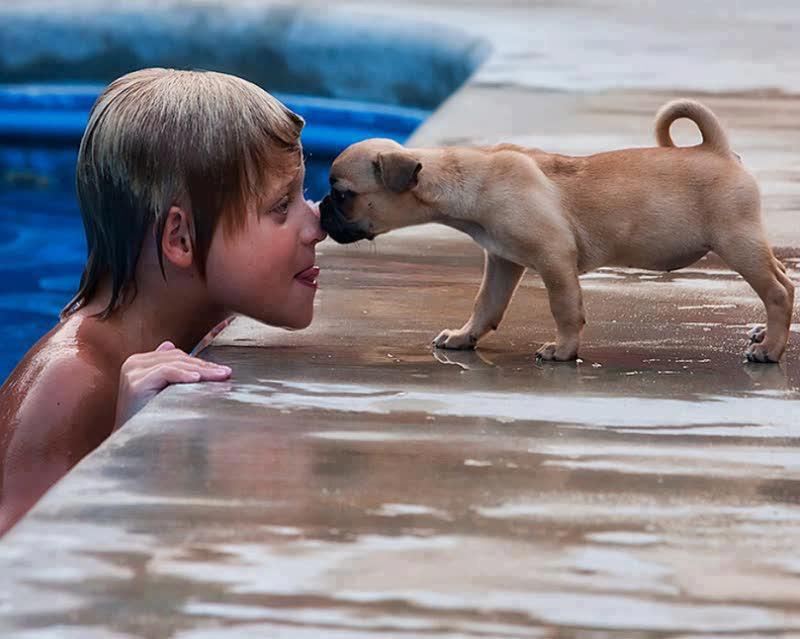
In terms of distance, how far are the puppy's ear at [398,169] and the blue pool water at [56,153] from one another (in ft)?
14.3

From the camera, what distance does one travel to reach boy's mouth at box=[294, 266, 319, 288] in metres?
2.84

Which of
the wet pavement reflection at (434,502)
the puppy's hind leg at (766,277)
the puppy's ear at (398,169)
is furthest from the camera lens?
the puppy's ear at (398,169)

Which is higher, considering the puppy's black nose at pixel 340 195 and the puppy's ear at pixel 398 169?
the puppy's ear at pixel 398 169

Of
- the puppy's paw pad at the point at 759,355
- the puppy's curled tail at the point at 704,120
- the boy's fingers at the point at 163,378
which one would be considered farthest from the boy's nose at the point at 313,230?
the puppy's paw pad at the point at 759,355

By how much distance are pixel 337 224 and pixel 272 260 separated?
0.60ft

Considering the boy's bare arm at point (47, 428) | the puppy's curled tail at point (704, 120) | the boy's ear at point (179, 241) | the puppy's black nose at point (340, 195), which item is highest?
the puppy's curled tail at point (704, 120)

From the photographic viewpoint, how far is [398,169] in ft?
9.27

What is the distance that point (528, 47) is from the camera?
25.5 ft

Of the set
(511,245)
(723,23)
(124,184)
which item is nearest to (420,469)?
(511,245)

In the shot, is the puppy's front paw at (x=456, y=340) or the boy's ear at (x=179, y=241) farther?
the puppy's front paw at (x=456, y=340)

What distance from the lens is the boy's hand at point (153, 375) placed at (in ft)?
8.13

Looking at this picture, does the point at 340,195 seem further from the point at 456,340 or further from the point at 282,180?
the point at 456,340

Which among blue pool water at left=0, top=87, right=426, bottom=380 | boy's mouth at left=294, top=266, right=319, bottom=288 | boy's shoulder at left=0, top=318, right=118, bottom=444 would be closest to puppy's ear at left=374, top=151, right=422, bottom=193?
boy's mouth at left=294, top=266, right=319, bottom=288

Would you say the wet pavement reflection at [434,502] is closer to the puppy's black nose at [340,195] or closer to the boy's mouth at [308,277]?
the boy's mouth at [308,277]
